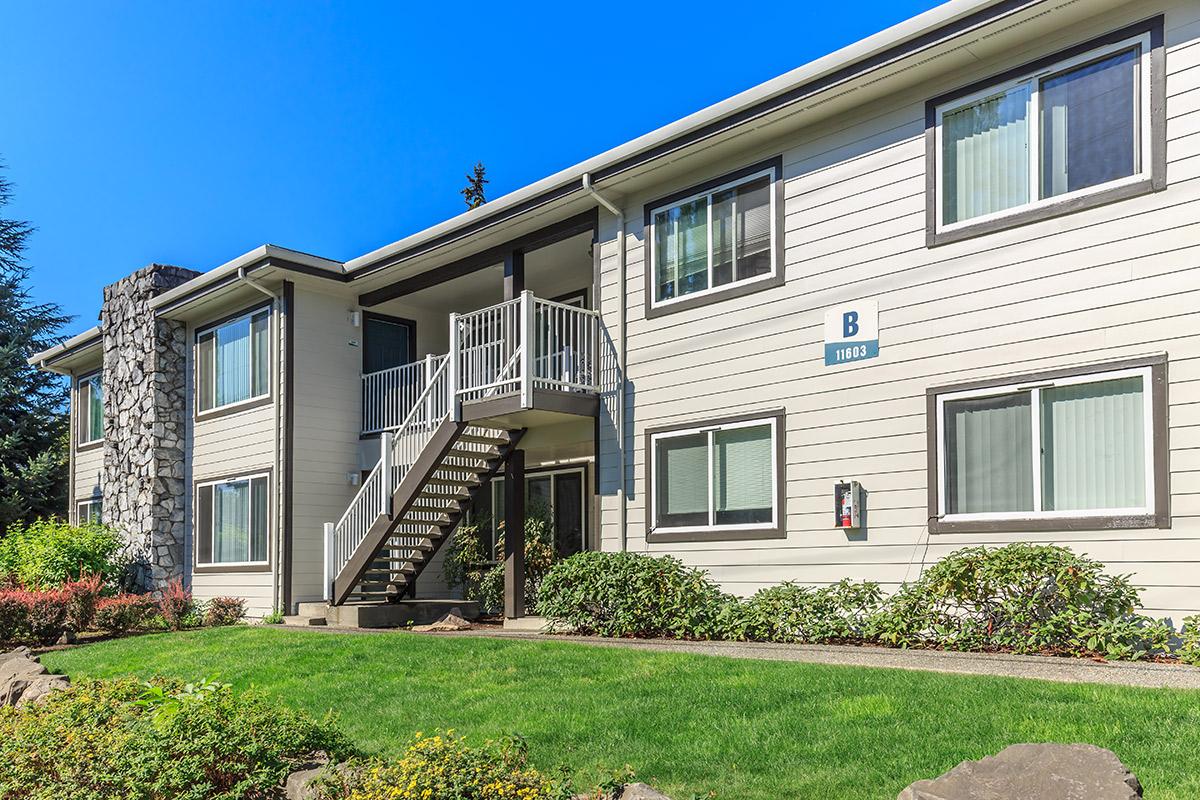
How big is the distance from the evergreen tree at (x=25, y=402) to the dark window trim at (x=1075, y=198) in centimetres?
2400

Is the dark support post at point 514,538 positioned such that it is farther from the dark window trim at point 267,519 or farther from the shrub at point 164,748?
the shrub at point 164,748

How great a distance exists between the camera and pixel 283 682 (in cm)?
879

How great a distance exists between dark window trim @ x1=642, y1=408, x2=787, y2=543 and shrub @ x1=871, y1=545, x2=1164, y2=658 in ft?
6.38

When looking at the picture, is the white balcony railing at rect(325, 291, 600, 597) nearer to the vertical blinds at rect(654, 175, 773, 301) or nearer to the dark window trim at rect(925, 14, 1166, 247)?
the vertical blinds at rect(654, 175, 773, 301)

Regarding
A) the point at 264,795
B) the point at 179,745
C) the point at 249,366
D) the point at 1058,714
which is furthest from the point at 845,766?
the point at 249,366

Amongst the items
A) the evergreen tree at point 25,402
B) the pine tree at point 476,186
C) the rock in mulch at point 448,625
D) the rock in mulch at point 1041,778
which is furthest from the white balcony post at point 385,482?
the pine tree at point 476,186

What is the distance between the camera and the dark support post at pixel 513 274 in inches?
554

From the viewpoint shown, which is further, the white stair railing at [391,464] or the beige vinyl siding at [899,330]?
the white stair railing at [391,464]

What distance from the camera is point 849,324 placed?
10.2m

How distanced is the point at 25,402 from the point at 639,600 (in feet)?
77.5

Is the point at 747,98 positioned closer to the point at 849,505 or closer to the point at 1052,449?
the point at 849,505

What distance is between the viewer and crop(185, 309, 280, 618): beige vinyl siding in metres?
16.3

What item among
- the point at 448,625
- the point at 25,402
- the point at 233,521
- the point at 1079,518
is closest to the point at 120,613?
the point at 233,521

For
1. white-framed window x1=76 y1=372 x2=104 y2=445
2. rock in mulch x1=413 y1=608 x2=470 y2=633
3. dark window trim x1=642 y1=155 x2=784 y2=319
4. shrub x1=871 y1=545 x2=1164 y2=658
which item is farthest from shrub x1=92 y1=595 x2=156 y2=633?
shrub x1=871 y1=545 x2=1164 y2=658
